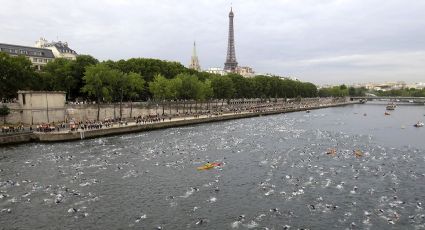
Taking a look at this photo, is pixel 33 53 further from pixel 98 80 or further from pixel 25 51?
pixel 98 80

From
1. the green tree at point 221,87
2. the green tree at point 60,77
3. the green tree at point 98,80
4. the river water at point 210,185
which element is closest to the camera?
the river water at point 210,185

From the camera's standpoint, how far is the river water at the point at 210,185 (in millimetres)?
36656

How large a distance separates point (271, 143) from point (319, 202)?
132 ft

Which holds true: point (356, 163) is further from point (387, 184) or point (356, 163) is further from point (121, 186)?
point (121, 186)

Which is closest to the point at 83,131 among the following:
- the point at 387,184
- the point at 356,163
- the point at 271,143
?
the point at 271,143

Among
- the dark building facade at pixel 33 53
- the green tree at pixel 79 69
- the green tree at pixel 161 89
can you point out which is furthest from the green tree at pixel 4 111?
the dark building facade at pixel 33 53

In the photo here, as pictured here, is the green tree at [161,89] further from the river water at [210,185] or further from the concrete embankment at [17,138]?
the concrete embankment at [17,138]

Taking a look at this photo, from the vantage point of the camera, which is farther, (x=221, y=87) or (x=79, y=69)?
(x=221, y=87)

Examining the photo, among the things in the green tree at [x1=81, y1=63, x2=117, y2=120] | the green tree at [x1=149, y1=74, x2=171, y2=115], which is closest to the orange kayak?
the green tree at [x1=81, y1=63, x2=117, y2=120]

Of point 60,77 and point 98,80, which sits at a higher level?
point 60,77

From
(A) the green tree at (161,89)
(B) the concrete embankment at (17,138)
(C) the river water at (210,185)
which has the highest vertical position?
(A) the green tree at (161,89)

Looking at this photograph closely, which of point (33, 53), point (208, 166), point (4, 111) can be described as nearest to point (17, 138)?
point (4, 111)

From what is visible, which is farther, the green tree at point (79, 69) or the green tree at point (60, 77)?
the green tree at point (79, 69)

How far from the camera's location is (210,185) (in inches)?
1898
